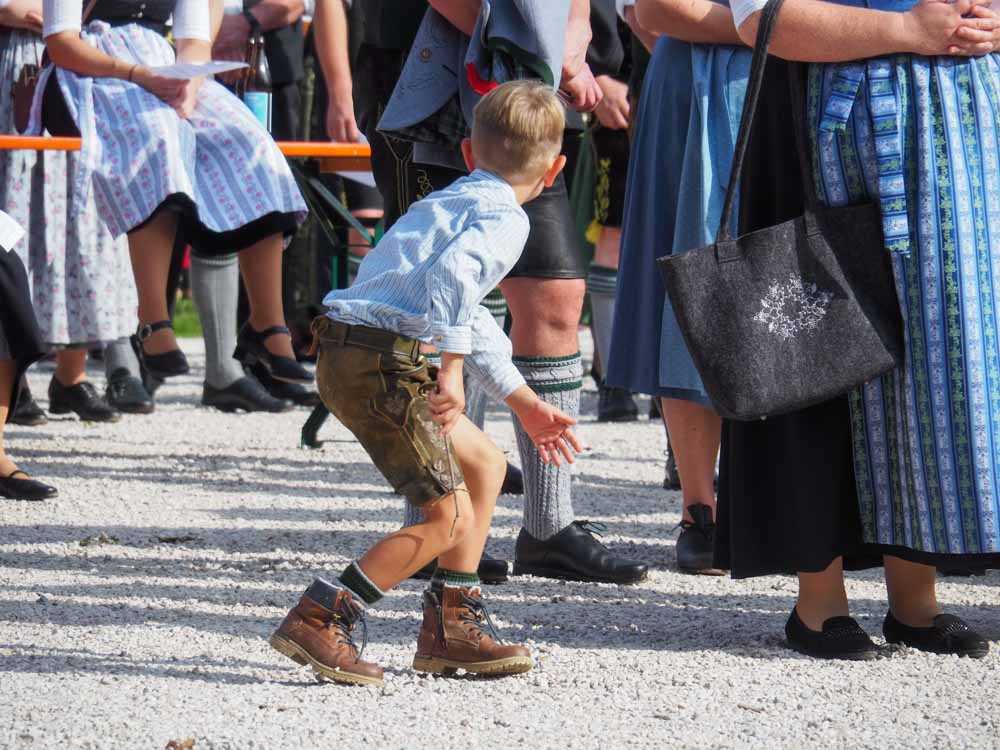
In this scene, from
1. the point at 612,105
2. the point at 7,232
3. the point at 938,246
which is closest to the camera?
the point at 938,246

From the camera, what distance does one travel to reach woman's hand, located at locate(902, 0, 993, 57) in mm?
2713

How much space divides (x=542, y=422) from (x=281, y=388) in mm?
3366

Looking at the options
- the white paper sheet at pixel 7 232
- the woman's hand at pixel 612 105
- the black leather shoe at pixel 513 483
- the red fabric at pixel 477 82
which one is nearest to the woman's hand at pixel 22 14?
the white paper sheet at pixel 7 232

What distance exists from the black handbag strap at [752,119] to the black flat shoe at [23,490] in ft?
8.21

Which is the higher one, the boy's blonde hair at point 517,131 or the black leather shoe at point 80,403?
the boy's blonde hair at point 517,131

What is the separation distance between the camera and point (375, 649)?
3.00m

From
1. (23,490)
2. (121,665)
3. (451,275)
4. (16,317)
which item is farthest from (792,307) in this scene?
(23,490)

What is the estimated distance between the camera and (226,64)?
5.23 metres

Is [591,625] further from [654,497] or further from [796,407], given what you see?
[654,497]

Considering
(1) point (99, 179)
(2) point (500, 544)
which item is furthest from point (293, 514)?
(1) point (99, 179)

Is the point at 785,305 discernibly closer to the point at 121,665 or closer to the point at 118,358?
the point at 121,665

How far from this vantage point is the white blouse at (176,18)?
528 centimetres

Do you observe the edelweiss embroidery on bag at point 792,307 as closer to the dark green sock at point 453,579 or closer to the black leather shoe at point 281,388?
the dark green sock at point 453,579

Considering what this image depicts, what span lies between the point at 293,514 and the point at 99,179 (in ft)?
4.89
